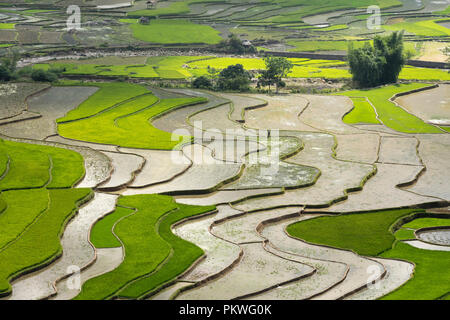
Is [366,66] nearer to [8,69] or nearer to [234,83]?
[234,83]

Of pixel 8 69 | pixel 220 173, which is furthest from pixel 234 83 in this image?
pixel 220 173

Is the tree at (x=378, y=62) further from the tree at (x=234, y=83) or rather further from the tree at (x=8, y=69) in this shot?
the tree at (x=8, y=69)

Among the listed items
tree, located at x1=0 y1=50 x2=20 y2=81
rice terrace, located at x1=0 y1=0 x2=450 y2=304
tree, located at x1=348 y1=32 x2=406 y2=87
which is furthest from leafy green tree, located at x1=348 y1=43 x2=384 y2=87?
tree, located at x1=0 y1=50 x2=20 y2=81

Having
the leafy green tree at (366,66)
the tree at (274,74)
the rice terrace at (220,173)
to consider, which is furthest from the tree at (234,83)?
the leafy green tree at (366,66)

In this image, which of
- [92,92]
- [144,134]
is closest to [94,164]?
[144,134]
